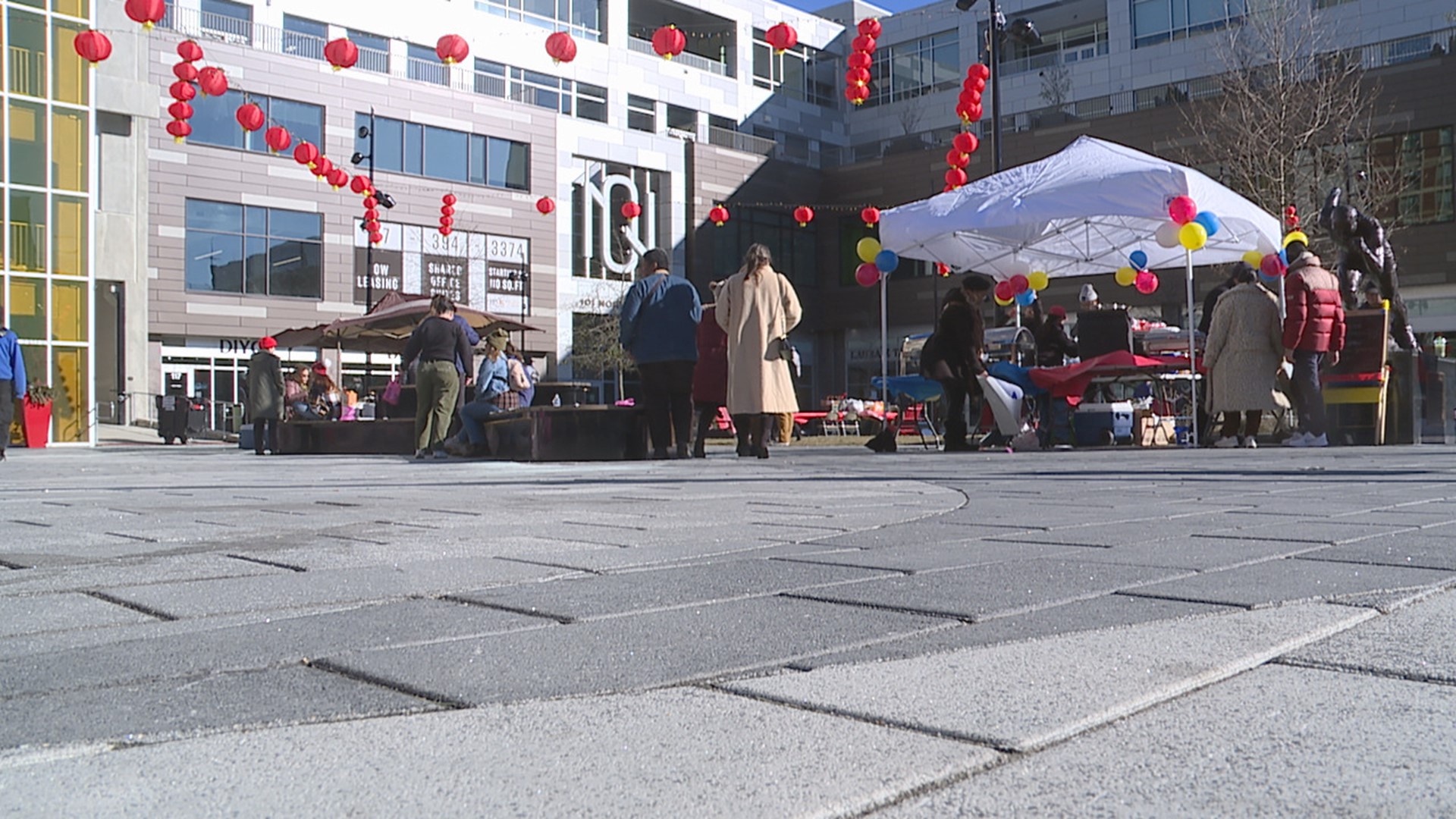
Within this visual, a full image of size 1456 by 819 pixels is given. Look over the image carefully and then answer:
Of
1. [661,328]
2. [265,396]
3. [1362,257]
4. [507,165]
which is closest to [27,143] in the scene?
[265,396]

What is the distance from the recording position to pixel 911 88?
53.5 metres

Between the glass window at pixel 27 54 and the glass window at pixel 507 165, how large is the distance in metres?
21.6

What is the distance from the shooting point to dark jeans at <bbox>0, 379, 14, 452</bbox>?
1388 cm

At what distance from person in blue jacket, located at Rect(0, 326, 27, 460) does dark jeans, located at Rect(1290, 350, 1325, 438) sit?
13046 mm

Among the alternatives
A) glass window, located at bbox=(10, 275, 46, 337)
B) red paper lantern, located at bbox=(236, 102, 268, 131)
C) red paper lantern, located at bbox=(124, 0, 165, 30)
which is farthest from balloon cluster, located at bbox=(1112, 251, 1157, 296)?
glass window, located at bbox=(10, 275, 46, 337)

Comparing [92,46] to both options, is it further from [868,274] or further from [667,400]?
[667,400]

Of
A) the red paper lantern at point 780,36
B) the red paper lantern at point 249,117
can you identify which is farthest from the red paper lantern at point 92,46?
the red paper lantern at point 780,36

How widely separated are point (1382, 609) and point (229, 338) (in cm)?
3845

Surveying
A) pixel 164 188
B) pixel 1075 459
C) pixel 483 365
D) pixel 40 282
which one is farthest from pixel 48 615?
pixel 164 188

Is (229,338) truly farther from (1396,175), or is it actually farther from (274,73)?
(1396,175)

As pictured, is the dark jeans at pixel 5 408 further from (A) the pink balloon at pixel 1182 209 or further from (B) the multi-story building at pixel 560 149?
(A) the pink balloon at pixel 1182 209

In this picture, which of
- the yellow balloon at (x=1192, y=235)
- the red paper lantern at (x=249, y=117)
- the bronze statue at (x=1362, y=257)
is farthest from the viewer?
the red paper lantern at (x=249, y=117)

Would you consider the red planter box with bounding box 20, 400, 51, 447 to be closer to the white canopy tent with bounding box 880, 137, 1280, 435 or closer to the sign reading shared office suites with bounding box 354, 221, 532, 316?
the white canopy tent with bounding box 880, 137, 1280, 435

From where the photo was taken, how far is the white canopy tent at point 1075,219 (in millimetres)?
14102
